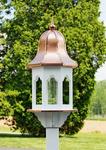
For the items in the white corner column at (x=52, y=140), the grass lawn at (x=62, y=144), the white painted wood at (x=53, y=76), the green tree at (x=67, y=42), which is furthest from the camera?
the green tree at (x=67, y=42)

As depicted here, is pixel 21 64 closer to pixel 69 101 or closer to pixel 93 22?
pixel 93 22

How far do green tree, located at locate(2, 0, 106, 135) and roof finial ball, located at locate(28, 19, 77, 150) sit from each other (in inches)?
1120

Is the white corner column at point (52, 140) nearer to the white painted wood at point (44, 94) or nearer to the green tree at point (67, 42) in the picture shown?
the white painted wood at point (44, 94)

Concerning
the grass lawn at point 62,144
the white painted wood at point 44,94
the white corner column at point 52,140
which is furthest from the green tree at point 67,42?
the white corner column at point 52,140

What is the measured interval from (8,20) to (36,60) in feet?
105

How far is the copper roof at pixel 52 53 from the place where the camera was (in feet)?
17.5

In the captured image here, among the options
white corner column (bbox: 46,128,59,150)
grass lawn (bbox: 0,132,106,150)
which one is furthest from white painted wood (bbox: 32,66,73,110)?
grass lawn (bbox: 0,132,106,150)

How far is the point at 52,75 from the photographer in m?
5.48

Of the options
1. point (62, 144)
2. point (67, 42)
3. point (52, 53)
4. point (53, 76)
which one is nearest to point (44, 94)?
point (53, 76)

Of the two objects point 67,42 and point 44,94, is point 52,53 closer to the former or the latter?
point 44,94

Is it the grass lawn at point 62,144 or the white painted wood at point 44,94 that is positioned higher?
the white painted wood at point 44,94

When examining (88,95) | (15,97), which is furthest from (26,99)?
(88,95)

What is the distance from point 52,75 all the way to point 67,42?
95.4 feet

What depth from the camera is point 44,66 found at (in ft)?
17.7
